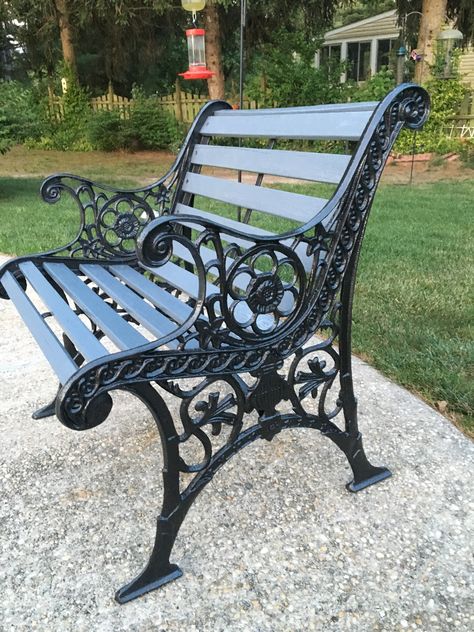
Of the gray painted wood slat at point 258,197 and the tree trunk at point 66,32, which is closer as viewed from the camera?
the gray painted wood slat at point 258,197

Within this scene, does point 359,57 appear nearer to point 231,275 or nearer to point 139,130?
point 139,130

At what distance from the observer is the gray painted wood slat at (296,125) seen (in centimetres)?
187

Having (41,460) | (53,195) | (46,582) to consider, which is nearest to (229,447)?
(46,582)

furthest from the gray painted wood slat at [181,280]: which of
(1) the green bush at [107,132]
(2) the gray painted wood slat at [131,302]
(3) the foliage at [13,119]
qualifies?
(1) the green bush at [107,132]

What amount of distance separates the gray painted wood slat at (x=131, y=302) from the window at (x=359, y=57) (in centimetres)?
2212

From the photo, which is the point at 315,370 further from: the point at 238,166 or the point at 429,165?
the point at 429,165

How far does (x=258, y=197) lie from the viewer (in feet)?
7.60

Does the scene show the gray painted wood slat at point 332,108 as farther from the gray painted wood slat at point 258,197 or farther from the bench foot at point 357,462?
the bench foot at point 357,462

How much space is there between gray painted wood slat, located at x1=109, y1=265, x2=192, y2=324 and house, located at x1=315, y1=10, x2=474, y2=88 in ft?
65.7

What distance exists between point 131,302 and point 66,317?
273 millimetres

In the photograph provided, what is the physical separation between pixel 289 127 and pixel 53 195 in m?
1.09

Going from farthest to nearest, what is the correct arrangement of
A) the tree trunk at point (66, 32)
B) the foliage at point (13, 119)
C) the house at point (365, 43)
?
the house at point (365, 43), the tree trunk at point (66, 32), the foliage at point (13, 119)

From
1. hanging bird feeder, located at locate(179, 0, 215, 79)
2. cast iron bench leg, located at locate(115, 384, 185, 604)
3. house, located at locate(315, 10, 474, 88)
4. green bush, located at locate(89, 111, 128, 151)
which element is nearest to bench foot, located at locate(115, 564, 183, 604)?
cast iron bench leg, located at locate(115, 384, 185, 604)

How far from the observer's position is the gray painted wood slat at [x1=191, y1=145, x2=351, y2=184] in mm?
1925
